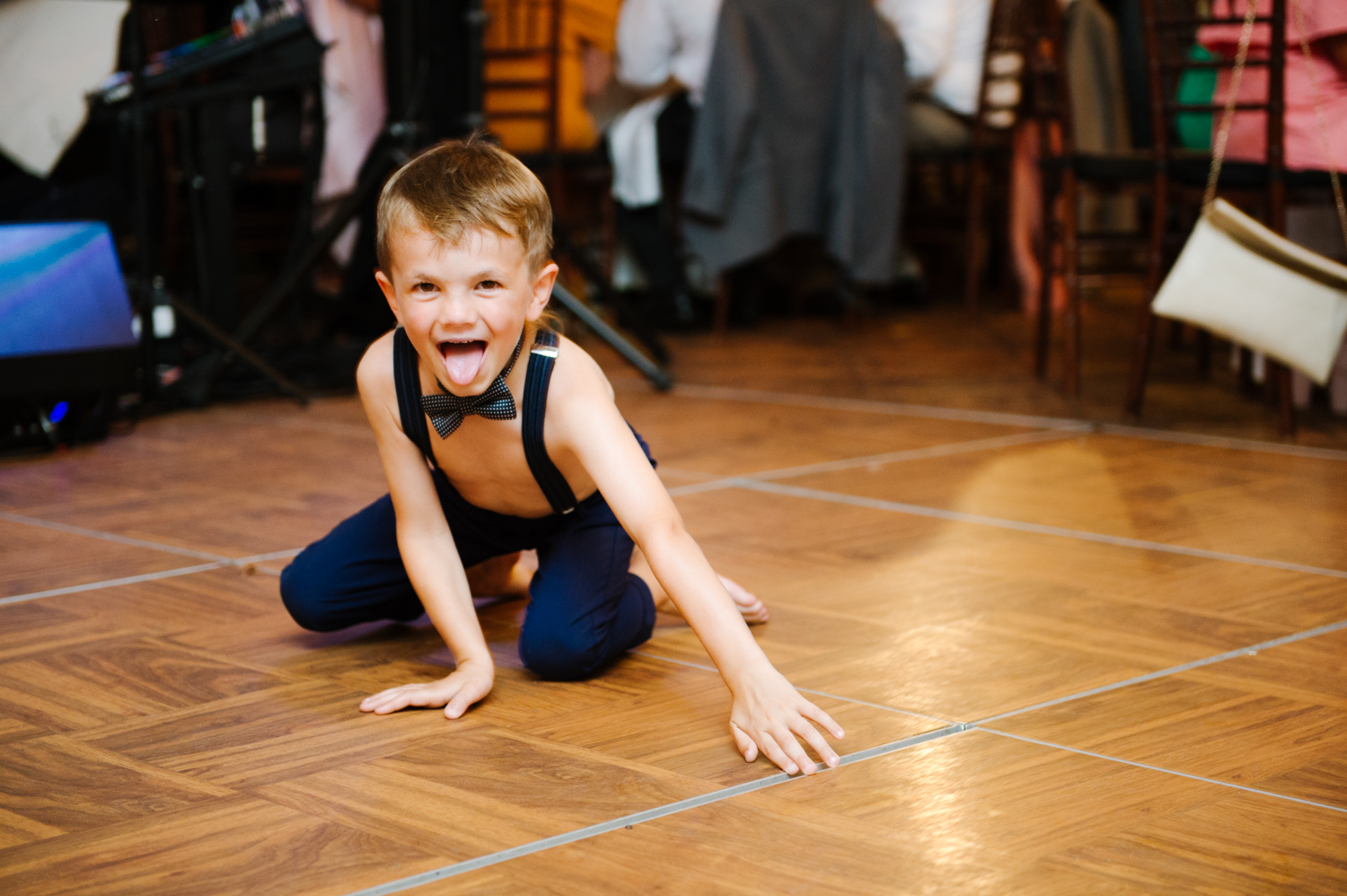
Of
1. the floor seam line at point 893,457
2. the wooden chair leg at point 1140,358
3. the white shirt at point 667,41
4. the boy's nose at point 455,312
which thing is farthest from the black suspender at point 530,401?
the white shirt at point 667,41

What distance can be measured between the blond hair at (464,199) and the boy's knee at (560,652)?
0.34 metres

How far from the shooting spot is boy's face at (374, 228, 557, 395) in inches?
45.2

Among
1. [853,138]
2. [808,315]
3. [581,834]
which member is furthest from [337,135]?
[581,834]

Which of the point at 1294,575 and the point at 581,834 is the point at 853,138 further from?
the point at 581,834

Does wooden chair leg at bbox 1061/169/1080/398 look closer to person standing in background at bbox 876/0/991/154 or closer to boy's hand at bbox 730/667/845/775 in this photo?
person standing in background at bbox 876/0/991/154

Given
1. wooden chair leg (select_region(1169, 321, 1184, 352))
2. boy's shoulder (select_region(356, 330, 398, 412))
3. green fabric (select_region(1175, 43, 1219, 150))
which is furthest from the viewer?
wooden chair leg (select_region(1169, 321, 1184, 352))

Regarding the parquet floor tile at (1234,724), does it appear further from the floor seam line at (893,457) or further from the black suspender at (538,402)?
the floor seam line at (893,457)

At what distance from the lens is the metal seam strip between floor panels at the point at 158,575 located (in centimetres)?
157

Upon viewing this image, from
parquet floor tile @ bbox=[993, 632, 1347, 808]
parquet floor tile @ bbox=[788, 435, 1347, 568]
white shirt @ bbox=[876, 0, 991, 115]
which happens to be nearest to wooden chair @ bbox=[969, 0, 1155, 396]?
parquet floor tile @ bbox=[788, 435, 1347, 568]

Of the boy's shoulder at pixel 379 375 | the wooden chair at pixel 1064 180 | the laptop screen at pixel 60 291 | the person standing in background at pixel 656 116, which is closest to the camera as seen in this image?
the boy's shoulder at pixel 379 375

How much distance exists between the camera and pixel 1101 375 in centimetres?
331

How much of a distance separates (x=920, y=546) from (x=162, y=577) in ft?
3.12

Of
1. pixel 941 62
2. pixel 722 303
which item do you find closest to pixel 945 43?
pixel 941 62

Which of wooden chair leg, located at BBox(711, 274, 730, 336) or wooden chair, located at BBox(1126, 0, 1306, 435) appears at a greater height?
wooden chair, located at BBox(1126, 0, 1306, 435)
